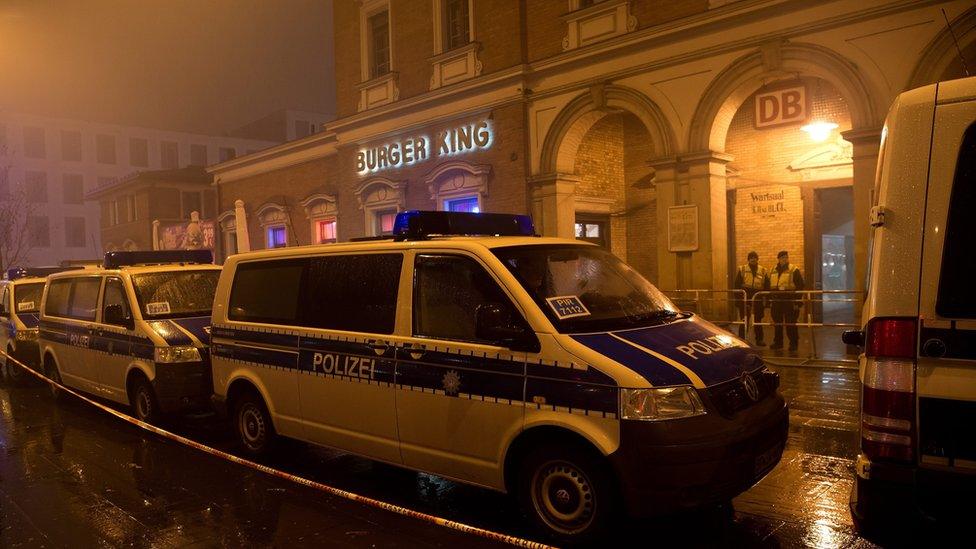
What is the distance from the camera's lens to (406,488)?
5.60 metres

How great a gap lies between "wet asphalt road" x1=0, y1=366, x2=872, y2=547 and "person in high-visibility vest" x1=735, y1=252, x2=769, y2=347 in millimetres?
4211

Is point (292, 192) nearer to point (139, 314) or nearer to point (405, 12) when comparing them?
point (405, 12)

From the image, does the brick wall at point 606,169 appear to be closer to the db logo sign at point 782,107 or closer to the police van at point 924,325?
the db logo sign at point 782,107

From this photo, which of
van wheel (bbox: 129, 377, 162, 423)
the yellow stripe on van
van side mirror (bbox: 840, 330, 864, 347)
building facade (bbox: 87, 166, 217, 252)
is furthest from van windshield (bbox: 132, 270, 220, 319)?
building facade (bbox: 87, 166, 217, 252)

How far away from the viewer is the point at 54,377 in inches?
397

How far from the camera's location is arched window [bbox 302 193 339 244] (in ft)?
68.1

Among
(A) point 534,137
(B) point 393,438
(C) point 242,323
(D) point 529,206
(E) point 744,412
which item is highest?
(A) point 534,137

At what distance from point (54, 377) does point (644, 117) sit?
10.9 metres

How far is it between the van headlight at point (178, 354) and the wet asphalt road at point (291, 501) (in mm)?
872

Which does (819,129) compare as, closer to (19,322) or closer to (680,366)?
(680,366)

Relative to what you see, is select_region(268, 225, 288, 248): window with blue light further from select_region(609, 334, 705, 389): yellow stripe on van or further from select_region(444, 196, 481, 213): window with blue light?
select_region(609, 334, 705, 389): yellow stripe on van

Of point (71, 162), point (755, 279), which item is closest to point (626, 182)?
point (755, 279)

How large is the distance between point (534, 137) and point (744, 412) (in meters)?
11.5

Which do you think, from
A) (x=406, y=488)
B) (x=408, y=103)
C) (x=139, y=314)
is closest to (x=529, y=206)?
(x=408, y=103)
